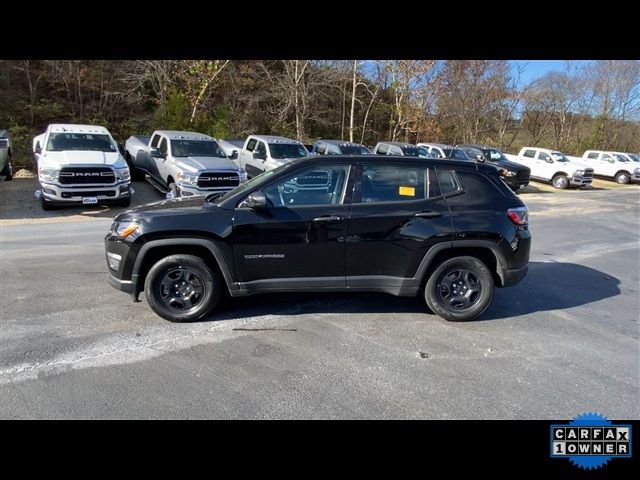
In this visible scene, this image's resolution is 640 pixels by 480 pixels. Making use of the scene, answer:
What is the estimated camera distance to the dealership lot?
282 centimetres

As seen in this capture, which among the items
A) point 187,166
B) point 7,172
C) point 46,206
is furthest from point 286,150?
point 7,172

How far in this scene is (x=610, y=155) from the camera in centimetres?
2647

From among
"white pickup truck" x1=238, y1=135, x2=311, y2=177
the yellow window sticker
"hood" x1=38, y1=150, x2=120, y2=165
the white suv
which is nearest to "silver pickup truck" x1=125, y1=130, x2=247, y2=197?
"hood" x1=38, y1=150, x2=120, y2=165

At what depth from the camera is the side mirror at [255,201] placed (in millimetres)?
3854

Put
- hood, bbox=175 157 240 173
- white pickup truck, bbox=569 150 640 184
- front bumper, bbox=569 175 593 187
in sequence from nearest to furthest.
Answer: hood, bbox=175 157 240 173, front bumper, bbox=569 175 593 187, white pickup truck, bbox=569 150 640 184

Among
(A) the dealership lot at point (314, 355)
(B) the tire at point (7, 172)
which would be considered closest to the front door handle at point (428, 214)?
(A) the dealership lot at point (314, 355)

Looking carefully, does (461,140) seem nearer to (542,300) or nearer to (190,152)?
(190,152)

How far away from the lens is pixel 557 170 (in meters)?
21.2

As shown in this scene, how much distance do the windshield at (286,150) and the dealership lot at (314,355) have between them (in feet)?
27.0

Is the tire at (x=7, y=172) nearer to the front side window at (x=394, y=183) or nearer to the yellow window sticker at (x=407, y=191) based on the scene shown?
the front side window at (x=394, y=183)

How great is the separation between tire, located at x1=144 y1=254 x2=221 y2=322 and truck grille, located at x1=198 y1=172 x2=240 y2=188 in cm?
636

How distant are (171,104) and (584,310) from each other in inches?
771

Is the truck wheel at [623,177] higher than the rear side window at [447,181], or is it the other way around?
the rear side window at [447,181]
